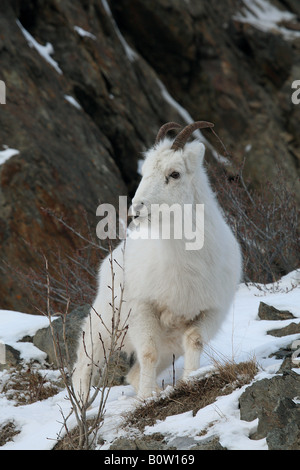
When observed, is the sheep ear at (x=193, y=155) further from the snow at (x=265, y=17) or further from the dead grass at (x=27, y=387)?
the snow at (x=265, y=17)

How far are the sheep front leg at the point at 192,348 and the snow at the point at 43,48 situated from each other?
10208mm

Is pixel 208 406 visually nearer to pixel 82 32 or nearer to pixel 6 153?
pixel 6 153

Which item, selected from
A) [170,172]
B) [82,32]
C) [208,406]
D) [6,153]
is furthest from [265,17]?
[208,406]

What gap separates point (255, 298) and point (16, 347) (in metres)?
3.14

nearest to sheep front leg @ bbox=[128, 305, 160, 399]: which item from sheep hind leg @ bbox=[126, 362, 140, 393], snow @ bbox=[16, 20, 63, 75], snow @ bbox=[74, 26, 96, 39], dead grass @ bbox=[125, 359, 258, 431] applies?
sheep hind leg @ bbox=[126, 362, 140, 393]

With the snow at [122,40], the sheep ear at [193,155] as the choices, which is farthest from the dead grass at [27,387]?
the snow at [122,40]

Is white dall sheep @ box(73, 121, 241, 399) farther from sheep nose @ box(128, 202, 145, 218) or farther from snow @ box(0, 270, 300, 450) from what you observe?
snow @ box(0, 270, 300, 450)

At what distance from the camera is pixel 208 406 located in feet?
12.2

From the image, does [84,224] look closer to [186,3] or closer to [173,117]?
[173,117]

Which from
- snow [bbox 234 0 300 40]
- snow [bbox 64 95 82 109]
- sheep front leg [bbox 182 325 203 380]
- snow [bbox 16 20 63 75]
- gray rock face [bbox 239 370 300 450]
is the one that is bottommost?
sheep front leg [bbox 182 325 203 380]

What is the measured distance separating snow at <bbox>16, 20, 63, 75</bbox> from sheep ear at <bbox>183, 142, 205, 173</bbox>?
30.5 feet

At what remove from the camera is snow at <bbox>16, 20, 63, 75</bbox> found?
13.3m

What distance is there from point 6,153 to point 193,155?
6.24 meters
